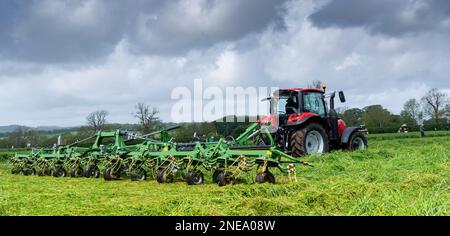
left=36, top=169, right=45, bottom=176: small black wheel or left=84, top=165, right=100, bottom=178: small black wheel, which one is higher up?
left=84, top=165, right=100, bottom=178: small black wheel

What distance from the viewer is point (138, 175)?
371 inches

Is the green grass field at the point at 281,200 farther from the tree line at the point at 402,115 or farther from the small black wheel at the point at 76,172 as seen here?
the tree line at the point at 402,115

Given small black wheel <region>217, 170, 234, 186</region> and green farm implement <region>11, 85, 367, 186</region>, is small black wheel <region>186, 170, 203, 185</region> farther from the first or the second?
small black wheel <region>217, 170, 234, 186</region>

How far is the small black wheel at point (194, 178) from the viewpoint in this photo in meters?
8.06

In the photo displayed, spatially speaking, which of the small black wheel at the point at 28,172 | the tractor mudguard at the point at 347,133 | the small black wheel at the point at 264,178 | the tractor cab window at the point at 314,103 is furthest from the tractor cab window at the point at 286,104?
the small black wheel at the point at 28,172

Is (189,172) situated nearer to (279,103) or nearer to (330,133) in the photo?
(279,103)

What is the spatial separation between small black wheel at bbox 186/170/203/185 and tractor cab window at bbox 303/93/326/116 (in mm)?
4705

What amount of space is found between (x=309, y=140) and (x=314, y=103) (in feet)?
3.65

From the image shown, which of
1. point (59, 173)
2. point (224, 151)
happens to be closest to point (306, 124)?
point (224, 151)

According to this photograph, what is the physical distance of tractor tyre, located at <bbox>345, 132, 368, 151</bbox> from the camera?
12.5m

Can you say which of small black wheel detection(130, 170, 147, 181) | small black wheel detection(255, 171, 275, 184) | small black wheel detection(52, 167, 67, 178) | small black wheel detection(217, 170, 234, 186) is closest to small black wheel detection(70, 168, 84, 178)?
small black wheel detection(52, 167, 67, 178)

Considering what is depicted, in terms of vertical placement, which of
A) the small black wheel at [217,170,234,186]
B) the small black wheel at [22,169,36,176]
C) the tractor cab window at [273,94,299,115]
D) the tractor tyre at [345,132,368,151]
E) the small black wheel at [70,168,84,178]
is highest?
the tractor cab window at [273,94,299,115]
